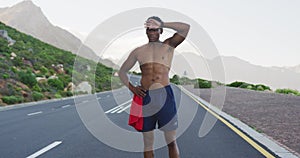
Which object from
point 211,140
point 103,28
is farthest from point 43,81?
point 103,28

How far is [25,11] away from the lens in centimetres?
18925

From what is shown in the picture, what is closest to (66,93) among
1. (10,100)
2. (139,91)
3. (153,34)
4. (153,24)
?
(10,100)

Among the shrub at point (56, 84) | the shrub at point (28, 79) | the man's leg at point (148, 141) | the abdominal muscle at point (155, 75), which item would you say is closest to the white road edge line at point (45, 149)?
the man's leg at point (148, 141)

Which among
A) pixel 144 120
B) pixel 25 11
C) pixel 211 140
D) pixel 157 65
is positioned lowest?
pixel 211 140

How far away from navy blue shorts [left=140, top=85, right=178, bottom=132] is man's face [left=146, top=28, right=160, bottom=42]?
0.61m

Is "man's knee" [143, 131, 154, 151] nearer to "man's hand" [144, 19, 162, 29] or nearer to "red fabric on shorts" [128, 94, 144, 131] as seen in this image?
"red fabric on shorts" [128, 94, 144, 131]

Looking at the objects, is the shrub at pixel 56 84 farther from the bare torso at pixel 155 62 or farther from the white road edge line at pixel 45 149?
the bare torso at pixel 155 62

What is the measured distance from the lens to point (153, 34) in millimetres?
4469

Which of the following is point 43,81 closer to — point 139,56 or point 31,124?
point 31,124

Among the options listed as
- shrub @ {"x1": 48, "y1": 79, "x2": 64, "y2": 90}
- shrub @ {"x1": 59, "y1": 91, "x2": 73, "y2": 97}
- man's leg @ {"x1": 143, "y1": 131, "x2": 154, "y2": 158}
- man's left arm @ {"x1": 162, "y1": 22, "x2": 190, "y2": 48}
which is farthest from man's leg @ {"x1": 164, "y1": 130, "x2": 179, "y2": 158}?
shrub @ {"x1": 48, "y1": 79, "x2": 64, "y2": 90}

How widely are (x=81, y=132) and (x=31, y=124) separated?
2.88 m

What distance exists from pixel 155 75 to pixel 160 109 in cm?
42

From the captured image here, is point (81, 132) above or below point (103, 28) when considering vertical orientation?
below

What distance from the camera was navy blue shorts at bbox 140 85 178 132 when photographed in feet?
15.0
